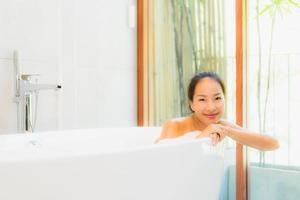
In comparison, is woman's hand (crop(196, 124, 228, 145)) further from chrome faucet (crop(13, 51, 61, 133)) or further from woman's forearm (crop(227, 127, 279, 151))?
chrome faucet (crop(13, 51, 61, 133))

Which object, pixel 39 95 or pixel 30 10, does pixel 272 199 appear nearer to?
pixel 39 95

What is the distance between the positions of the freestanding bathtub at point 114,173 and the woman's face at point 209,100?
0.80 feet

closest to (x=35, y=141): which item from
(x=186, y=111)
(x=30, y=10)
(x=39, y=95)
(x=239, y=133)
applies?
(x=39, y=95)

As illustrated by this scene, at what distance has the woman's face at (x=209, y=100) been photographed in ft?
5.42

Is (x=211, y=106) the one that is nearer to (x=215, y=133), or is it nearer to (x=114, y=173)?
(x=215, y=133)

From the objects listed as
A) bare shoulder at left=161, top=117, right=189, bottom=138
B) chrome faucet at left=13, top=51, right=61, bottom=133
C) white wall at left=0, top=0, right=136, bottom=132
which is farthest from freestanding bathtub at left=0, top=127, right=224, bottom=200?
white wall at left=0, top=0, right=136, bottom=132

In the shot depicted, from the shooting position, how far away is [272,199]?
6.37 feet

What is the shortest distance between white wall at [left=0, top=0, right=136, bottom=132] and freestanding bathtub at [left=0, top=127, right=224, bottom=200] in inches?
16.8

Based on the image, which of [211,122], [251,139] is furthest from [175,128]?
[251,139]

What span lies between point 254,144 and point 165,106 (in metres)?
0.92

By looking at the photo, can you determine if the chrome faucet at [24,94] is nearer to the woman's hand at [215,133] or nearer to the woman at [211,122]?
the woman at [211,122]

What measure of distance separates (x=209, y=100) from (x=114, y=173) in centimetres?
71

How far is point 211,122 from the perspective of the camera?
5.49 ft

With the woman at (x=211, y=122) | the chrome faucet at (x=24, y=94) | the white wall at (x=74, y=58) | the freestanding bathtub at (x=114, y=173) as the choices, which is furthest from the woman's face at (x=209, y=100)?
the white wall at (x=74, y=58)
